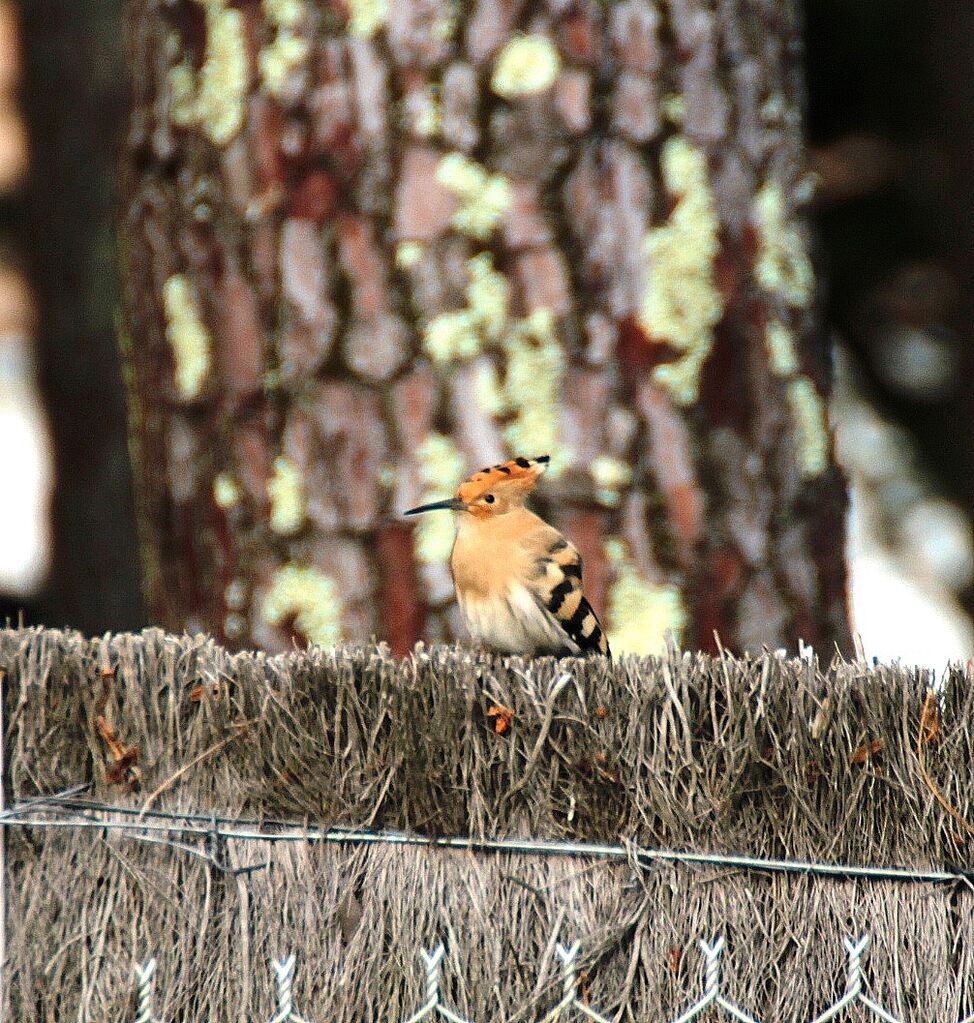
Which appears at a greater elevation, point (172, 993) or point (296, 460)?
point (296, 460)

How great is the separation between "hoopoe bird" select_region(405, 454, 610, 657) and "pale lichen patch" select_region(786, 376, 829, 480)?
25.1 inches

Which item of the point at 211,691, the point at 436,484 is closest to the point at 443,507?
the point at 436,484

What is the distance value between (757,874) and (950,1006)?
36cm

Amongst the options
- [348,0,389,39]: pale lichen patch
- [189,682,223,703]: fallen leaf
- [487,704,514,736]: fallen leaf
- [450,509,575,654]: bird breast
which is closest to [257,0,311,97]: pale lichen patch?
[348,0,389,39]: pale lichen patch

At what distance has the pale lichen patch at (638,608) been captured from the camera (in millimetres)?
3350

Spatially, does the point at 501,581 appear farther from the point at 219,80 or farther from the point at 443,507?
the point at 219,80

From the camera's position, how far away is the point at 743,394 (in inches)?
135

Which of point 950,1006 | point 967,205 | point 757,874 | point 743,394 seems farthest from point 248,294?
point 967,205

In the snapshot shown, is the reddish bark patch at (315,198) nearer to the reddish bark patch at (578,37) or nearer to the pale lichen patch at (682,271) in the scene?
the reddish bark patch at (578,37)

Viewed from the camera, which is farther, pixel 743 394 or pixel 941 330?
pixel 941 330

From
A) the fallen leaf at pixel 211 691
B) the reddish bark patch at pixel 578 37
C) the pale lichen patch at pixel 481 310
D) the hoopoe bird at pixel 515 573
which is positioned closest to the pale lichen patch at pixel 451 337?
the pale lichen patch at pixel 481 310

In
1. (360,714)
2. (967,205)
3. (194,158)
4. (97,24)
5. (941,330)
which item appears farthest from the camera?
(97,24)

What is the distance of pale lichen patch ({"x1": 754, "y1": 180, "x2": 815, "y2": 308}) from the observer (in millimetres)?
3484

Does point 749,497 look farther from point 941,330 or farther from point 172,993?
point 941,330
